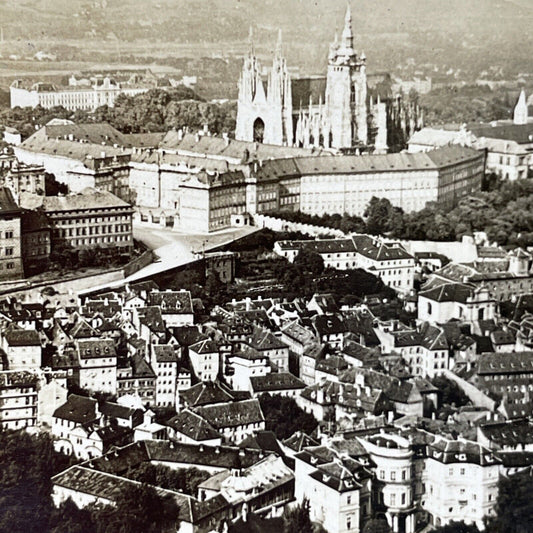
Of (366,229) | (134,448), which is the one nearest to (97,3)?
(366,229)

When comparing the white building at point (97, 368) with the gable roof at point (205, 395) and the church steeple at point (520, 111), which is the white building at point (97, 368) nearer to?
the gable roof at point (205, 395)

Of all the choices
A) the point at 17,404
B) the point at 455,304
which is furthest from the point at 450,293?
the point at 17,404

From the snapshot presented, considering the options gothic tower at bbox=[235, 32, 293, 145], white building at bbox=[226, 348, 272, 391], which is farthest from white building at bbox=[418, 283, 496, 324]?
gothic tower at bbox=[235, 32, 293, 145]

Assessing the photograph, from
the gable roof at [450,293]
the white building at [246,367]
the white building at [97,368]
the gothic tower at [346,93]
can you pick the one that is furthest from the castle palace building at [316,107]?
the white building at [97,368]

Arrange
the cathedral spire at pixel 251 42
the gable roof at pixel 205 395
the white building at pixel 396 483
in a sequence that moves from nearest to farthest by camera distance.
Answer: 1. the white building at pixel 396 483
2. the gable roof at pixel 205 395
3. the cathedral spire at pixel 251 42

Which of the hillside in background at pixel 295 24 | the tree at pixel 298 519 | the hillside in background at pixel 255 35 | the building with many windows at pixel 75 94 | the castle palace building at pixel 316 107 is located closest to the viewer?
the tree at pixel 298 519

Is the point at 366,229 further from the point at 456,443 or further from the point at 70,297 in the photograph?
the point at 456,443

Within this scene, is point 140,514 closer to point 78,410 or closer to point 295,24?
point 78,410

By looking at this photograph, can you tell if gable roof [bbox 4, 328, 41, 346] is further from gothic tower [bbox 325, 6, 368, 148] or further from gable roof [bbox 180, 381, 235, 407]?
gothic tower [bbox 325, 6, 368, 148]

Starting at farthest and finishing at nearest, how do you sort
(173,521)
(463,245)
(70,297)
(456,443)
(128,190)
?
(128,190)
(463,245)
(70,297)
(456,443)
(173,521)
